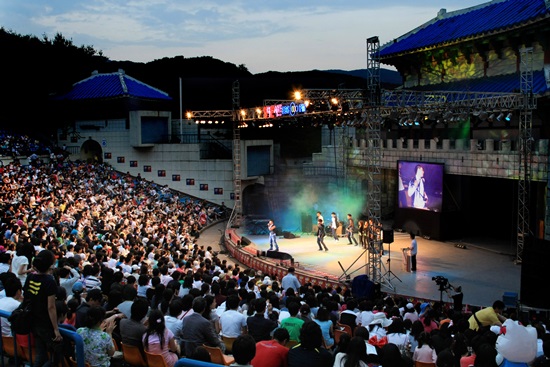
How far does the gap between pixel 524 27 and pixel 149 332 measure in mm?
25169

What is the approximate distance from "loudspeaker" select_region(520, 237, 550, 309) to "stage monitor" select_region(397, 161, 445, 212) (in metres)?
12.5

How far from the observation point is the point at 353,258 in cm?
2572

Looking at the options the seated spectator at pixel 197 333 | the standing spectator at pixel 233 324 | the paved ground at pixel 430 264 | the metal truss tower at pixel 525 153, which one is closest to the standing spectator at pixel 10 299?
the seated spectator at pixel 197 333

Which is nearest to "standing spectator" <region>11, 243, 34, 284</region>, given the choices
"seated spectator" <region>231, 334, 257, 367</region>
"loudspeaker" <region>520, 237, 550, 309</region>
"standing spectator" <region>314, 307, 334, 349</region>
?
"standing spectator" <region>314, 307, 334, 349</region>

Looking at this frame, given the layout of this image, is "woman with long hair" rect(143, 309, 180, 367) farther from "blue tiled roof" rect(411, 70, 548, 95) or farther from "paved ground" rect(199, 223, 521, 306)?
"blue tiled roof" rect(411, 70, 548, 95)

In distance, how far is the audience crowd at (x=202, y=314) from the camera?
6949mm

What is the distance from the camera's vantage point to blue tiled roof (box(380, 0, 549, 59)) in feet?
90.5

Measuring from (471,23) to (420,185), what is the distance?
29.9 feet

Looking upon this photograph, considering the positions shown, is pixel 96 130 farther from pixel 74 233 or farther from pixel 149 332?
pixel 149 332

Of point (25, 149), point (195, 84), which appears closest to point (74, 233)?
point (25, 149)

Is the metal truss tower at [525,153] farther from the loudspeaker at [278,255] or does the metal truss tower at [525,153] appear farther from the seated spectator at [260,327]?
the seated spectator at [260,327]

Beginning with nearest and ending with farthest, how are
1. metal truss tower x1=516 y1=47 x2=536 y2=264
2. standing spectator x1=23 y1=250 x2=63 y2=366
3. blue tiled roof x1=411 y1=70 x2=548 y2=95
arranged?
standing spectator x1=23 y1=250 x2=63 y2=366
metal truss tower x1=516 y1=47 x2=536 y2=264
blue tiled roof x1=411 y1=70 x2=548 y2=95

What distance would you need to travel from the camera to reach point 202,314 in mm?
8812

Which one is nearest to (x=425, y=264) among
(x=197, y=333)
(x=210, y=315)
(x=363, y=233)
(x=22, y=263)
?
(x=363, y=233)
